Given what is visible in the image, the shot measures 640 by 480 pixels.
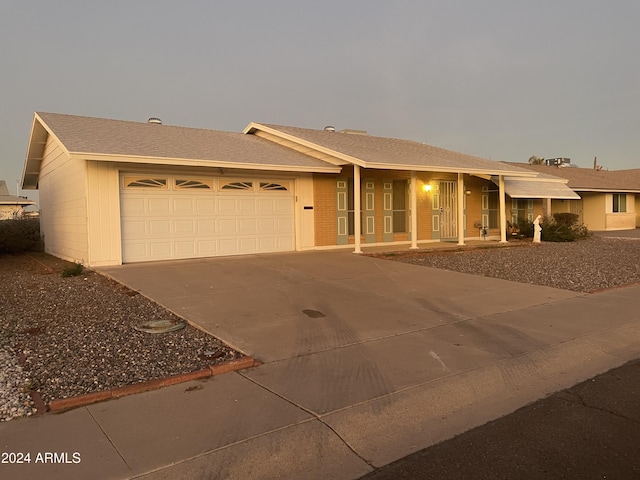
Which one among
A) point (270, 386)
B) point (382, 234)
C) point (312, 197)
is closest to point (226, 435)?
point (270, 386)

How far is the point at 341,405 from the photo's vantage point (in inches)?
183

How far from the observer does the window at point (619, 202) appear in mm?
31844

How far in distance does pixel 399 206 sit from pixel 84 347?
15368 millimetres

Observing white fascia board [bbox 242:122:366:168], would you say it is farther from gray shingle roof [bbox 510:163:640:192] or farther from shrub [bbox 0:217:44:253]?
gray shingle roof [bbox 510:163:640:192]

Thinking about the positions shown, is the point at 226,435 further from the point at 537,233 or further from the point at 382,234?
the point at 537,233

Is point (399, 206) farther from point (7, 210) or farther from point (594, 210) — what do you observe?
point (7, 210)

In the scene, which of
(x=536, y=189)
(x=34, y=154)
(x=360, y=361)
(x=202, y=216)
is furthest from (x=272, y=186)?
(x=536, y=189)

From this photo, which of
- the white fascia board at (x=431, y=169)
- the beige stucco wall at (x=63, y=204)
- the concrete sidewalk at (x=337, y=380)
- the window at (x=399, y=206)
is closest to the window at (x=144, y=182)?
the beige stucco wall at (x=63, y=204)

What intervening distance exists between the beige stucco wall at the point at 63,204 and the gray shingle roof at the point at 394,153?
24.1 feet

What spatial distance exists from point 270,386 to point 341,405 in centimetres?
86

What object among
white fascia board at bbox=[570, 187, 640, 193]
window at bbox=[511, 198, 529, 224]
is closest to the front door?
window at bbox=[511, 198, 529, 224]

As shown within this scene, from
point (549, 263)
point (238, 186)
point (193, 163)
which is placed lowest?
point (549, 263)

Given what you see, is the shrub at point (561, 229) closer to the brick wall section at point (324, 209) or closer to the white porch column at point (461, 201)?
the white porch column at point (461, 201)

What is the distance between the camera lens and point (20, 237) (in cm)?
2086
